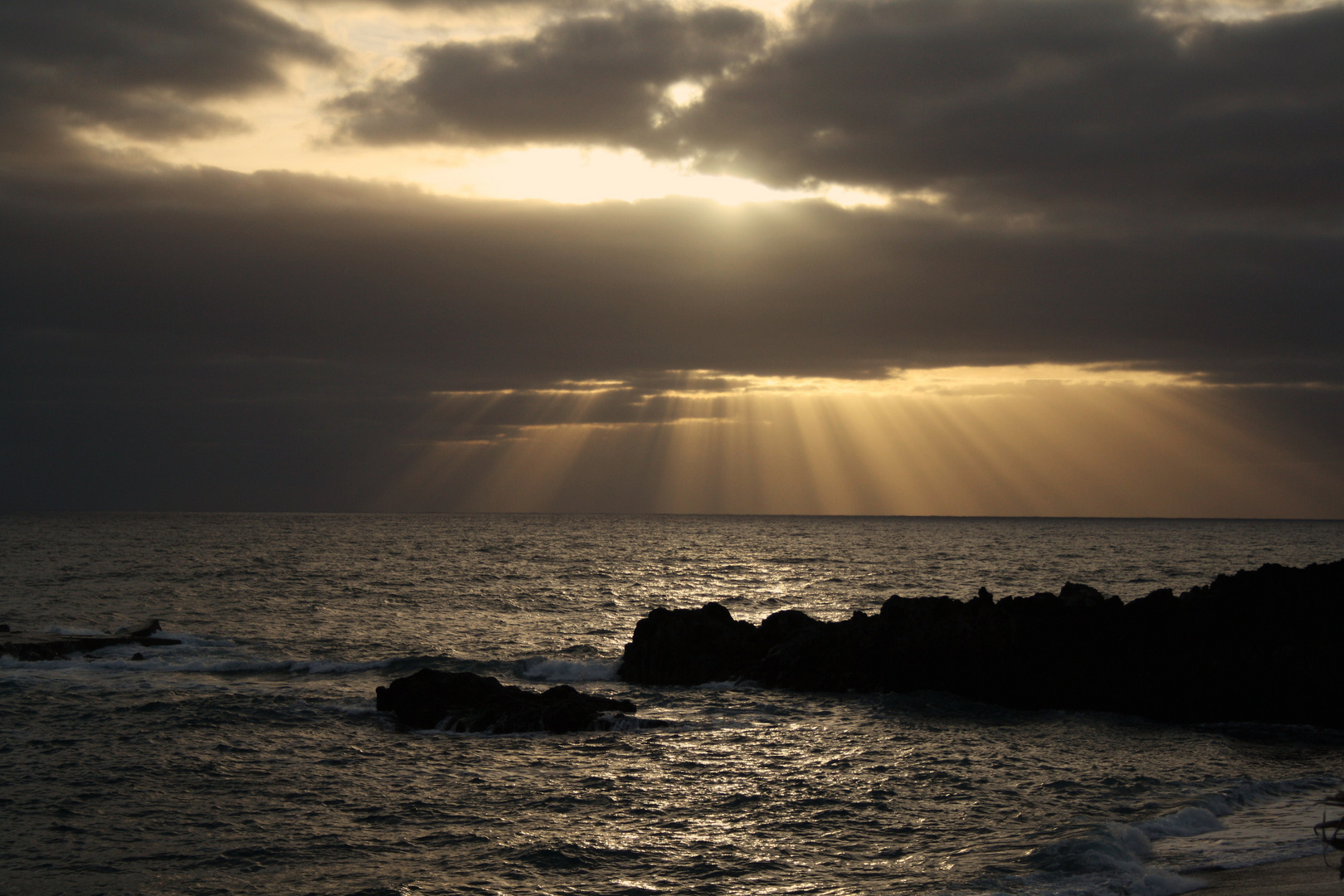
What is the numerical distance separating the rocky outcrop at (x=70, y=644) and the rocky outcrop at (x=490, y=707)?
16729 millimetres

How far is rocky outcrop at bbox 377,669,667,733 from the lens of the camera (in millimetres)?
27578

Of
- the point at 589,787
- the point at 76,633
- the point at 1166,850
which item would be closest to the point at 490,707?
the point at 589,787

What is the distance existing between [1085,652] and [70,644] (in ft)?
129

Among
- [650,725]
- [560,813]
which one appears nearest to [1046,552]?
[650,725]

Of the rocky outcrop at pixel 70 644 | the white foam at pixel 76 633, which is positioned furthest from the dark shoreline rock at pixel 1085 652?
the white foam at pixel 76 633

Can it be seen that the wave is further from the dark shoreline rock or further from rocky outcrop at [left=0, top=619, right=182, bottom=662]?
rocky outcrop at [left=0, top=619, right=182, bottom=662]

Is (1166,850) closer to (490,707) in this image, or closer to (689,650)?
(490,707)

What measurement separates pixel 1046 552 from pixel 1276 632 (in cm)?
9724

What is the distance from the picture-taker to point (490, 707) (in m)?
28.4

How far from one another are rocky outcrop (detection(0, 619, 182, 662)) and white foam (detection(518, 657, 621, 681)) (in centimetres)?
1657

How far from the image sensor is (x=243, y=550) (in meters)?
119

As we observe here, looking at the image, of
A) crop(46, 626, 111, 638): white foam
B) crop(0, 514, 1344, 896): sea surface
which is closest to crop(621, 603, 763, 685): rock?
crop(0, 514, 1344, 896): sea surface

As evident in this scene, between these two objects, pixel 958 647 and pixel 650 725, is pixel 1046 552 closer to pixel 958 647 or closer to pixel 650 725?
pixel 958 647

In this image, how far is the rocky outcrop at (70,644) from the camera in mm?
36906
